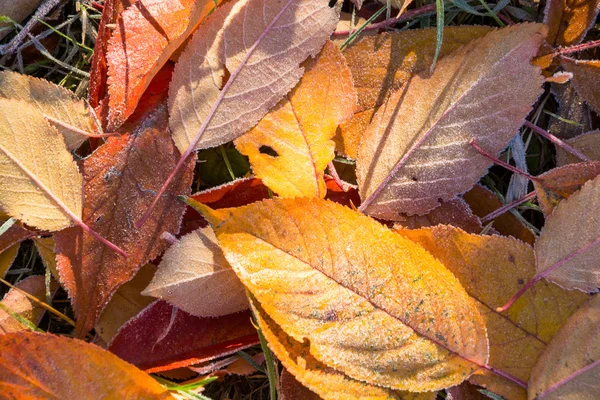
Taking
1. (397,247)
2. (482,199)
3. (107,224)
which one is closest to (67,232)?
(107,224)

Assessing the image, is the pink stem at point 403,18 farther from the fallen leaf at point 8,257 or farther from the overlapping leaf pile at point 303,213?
the fallen leaf at point 8,257

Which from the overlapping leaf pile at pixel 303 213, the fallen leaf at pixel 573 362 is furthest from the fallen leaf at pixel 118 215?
the fallen leaf at pixel 573 362

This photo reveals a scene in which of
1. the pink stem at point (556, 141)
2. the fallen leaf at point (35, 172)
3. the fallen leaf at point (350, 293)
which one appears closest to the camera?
the fallen leaf at point (350, 293)

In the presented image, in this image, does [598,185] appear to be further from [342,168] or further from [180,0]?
[180,0]

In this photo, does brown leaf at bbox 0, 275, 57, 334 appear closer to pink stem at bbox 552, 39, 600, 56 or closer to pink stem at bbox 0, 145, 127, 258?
pink stem at bbox 0, 145, 127, 258

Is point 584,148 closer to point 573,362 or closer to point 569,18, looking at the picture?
point 569,18

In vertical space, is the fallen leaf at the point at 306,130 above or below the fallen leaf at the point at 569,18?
below


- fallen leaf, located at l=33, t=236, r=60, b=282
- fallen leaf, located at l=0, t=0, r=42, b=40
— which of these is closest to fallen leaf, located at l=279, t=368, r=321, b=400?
fallen leaf, located at l=33, t=236, r=60, b=282
